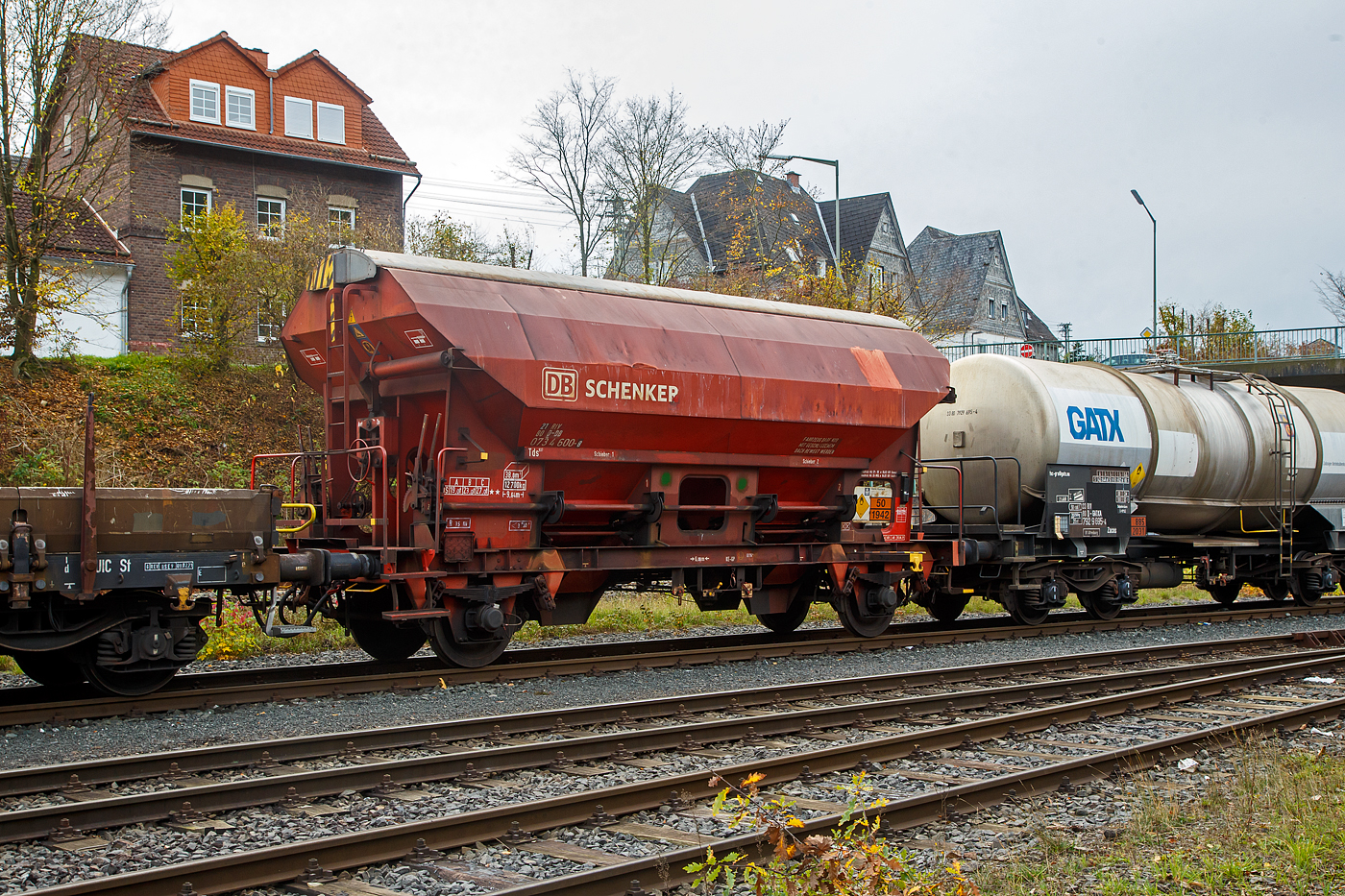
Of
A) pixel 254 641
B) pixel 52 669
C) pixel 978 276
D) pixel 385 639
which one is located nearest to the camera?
pixel 52 669

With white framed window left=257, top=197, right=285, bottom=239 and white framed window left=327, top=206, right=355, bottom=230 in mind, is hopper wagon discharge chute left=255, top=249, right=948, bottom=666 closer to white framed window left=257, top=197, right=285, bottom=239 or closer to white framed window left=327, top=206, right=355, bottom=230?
white framed window left=327, top=206, right=355, bottom=230

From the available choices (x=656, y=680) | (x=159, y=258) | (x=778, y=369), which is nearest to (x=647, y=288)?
(x=778, y=369)

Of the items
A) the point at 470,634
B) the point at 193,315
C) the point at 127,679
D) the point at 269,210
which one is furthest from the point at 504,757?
the point at 269,210

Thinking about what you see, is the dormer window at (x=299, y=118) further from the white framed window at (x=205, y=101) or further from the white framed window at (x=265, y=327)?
the white framed window at (x=265, y=327)

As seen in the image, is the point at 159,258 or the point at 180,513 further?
the point at 159,258

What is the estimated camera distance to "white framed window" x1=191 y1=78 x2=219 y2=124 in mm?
33844

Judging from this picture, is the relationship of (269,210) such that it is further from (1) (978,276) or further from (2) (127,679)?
(1) (978,276)

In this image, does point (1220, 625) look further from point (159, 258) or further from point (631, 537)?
point (159, 258)

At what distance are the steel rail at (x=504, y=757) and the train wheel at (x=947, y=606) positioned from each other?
18.7ft

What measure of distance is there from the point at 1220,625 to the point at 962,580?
170 inches

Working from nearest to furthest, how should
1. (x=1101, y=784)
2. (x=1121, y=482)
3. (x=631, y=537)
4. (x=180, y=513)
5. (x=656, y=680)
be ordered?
(x=1101, y=784)
(x=180, y=513)
(x=656, y=680)
(x=631, y=537)
(x=1121, y=482)

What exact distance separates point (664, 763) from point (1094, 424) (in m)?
10.4

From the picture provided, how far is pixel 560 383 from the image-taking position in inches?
408

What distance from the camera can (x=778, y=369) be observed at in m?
12.0
